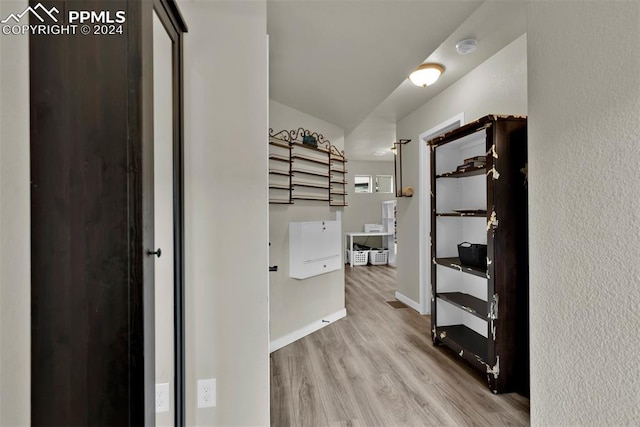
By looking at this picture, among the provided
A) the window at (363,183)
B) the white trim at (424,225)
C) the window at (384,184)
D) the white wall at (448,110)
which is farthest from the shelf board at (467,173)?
the window at (384,184)

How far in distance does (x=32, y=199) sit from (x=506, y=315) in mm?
2506

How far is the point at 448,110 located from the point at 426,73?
2.28 feet

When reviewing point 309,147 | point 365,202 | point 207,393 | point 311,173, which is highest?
point 309,147

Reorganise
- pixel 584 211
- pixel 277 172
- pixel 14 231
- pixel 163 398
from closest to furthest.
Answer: pixel 14 231
pixel 584 211
pixel 163 398
pixel 277 172

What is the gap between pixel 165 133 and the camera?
123cm

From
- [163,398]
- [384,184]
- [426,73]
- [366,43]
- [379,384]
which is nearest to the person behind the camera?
[163,398]

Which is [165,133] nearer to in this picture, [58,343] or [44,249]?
[44,249]

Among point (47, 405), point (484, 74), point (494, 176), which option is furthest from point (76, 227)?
point (484, 74)

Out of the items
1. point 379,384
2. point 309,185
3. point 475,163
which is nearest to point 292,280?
point 309,185

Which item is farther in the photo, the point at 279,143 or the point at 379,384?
the point at 279,143

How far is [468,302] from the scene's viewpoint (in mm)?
2529

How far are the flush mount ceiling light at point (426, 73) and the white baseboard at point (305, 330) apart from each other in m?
2.58

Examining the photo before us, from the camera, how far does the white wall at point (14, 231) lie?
698 millimetres

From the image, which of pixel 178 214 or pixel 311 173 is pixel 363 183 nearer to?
pixel 311 173
